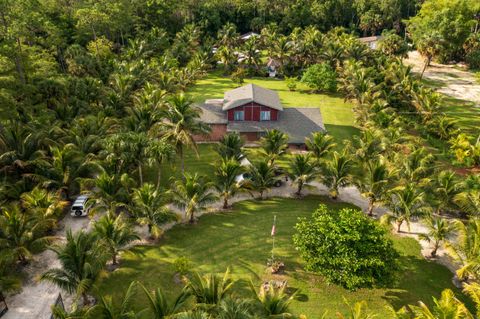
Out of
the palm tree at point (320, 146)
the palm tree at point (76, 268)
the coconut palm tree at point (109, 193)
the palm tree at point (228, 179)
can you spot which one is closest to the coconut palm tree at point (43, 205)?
the coconut palm tree at point (109, 193)

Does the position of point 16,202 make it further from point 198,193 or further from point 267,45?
point 267,45

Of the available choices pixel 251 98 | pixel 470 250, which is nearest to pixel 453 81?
pixel 251 98

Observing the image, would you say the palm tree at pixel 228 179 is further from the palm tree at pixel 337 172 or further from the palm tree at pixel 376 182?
the palm tree at pixel 376 182

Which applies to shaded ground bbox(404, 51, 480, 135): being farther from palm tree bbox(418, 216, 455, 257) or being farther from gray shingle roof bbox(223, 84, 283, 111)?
palm tree bbox(418, 216, 455, 257)

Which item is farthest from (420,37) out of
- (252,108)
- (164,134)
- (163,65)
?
(164,134)

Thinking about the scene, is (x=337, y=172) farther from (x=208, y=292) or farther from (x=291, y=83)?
(x=291, y=83)

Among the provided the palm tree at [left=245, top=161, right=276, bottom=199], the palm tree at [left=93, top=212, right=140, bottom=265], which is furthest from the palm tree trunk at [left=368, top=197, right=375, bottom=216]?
the palm tree at [left=93, top=212, right=140, bottom=265]
